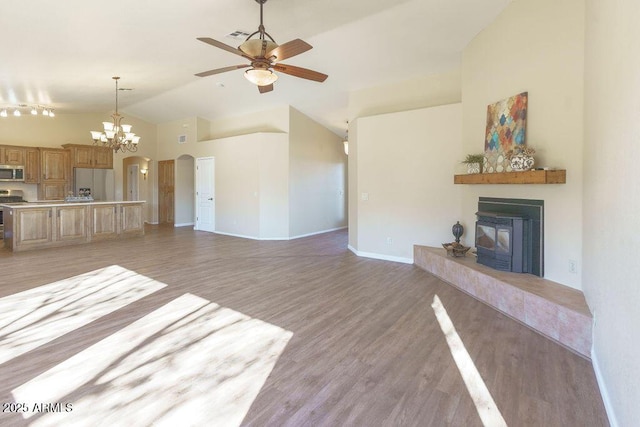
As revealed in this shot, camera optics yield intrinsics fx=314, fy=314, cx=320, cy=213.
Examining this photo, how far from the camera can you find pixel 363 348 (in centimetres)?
250

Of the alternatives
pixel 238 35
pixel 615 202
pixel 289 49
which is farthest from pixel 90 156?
pixel 615 202

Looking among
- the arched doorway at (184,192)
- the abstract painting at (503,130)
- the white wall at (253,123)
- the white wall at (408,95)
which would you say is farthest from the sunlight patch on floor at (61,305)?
the arched doorway at (184,192)

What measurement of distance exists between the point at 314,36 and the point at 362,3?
1.13 metres

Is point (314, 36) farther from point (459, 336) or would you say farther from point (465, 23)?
point (459, 336)

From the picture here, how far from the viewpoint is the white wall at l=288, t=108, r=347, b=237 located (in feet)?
26.0

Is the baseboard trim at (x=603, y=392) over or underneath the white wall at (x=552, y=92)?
underneath

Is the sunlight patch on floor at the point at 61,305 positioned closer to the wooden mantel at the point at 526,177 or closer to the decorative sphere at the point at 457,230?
the decorative sphere at the point at 457,230

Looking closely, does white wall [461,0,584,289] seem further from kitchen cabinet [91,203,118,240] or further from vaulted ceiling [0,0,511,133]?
kitchen cabinet [91,203,118,240]

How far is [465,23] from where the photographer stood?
4.08m

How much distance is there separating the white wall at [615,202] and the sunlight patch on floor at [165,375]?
6.57ft

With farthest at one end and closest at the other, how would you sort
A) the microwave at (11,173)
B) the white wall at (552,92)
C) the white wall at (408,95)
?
the microwave at (11,173), the white wall at (408,95), the white wall at (552,92)

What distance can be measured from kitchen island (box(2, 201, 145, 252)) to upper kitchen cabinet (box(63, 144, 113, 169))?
7.33 ft

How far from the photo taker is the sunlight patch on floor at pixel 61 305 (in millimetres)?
2596

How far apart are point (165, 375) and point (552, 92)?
171 inches
